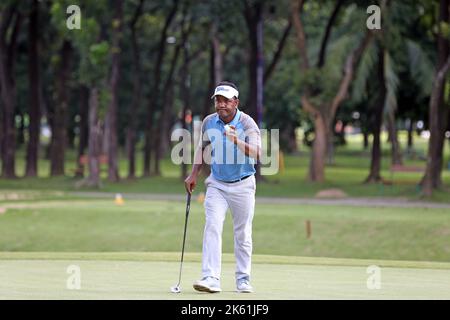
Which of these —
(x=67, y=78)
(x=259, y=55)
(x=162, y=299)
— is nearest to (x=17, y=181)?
(x=67, y=78)

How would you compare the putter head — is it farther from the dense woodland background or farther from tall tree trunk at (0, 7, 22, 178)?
tall tree trunk at (0, 7, 22, 178)

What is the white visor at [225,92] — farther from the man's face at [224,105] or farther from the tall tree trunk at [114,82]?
the tall tree trunk at [114,82]

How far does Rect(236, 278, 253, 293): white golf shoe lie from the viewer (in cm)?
1360

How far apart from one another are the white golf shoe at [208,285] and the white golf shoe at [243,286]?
29 cm

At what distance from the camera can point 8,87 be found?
56469 mm

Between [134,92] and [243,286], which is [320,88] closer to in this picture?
[134,92]

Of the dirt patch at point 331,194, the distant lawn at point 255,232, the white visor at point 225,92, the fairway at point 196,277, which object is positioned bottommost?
the dirt patch at point 331,194

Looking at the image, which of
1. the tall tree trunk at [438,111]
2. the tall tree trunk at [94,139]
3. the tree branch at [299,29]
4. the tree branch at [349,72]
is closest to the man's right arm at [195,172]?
the tall tree trunk at [438,111]

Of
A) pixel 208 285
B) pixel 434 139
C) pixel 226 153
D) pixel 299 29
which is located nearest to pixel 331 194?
pixel 434 139

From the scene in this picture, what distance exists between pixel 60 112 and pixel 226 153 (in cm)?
4773

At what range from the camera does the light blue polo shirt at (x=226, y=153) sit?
13.8 metres
